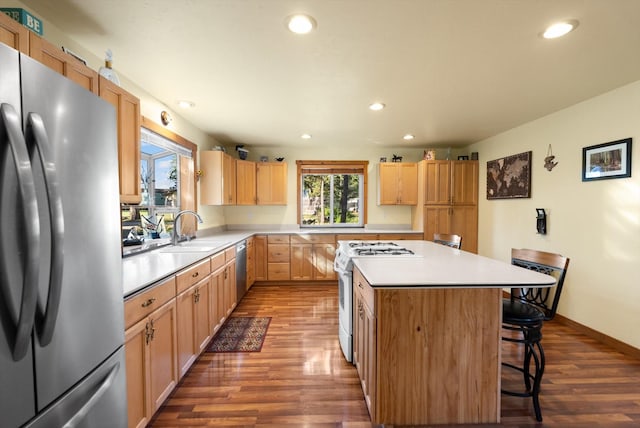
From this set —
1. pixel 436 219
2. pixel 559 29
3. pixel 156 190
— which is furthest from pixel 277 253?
pixel 559 29

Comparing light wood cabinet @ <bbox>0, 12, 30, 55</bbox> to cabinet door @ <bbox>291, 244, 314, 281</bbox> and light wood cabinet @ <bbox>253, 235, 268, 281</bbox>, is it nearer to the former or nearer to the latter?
light wood cabinet @ <bbox>253, 235, 268, 281</bbox>

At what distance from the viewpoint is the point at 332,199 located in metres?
5.26

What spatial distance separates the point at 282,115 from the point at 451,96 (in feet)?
6.05

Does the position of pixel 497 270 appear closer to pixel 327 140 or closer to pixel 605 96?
pixel 605 96

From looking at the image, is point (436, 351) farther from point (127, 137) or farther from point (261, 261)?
point (261, 261)

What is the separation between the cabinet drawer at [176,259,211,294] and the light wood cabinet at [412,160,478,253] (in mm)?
3560

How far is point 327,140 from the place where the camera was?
4539 millimetres

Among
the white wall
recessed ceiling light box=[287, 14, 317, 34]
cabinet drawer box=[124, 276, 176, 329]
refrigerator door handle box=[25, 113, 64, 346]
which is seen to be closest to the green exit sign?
refrigerator door handle box=[25, 113, 64, 346]

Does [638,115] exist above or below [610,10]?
below

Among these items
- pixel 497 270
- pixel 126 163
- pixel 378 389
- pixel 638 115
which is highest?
pixel 638 115

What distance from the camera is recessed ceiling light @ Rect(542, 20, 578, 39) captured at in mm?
1617

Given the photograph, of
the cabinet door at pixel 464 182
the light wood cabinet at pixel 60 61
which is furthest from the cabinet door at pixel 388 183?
the light wood cabinet at pixel 60 61

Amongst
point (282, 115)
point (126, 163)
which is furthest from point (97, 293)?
point (282, 115)

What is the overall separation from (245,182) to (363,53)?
3221 millimetres
